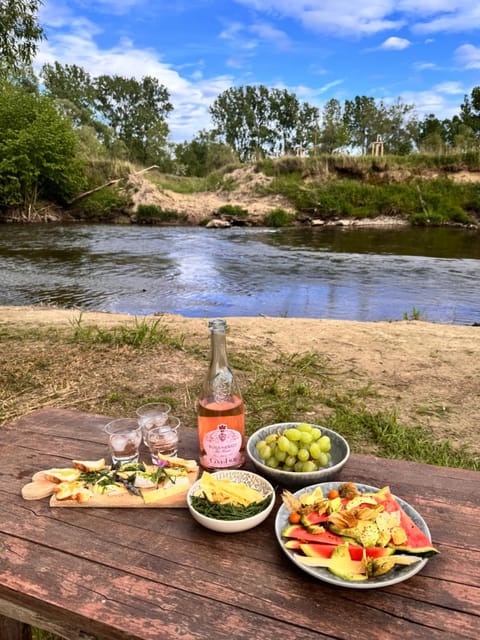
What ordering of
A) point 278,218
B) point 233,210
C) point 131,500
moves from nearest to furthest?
point 131,500
point 278,218
point 233,210

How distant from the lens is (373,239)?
16125mm

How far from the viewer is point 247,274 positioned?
10.5m

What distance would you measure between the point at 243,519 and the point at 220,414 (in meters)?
0.35

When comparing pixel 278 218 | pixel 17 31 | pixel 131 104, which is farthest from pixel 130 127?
pixel 17 31

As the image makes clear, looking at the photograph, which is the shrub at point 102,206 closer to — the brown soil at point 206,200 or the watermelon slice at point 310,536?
the brown soil at point 206,200

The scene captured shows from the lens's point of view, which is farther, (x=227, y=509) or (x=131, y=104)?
(x=131, y=104)

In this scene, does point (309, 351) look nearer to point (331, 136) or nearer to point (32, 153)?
point (32, 153)

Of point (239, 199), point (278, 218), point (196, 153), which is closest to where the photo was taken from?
point (278, 218)

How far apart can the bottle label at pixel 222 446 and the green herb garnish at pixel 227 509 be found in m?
0.20

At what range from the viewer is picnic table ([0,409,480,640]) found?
0.85m

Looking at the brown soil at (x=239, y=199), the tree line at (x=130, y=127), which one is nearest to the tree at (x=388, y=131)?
the tree line at (x=130, y=127)

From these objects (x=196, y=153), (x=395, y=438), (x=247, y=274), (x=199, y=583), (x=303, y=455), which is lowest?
(x=395, y=438)

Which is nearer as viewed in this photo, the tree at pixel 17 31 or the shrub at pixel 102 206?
the tree at pixel 17 31

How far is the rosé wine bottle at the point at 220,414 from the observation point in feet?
4.33
